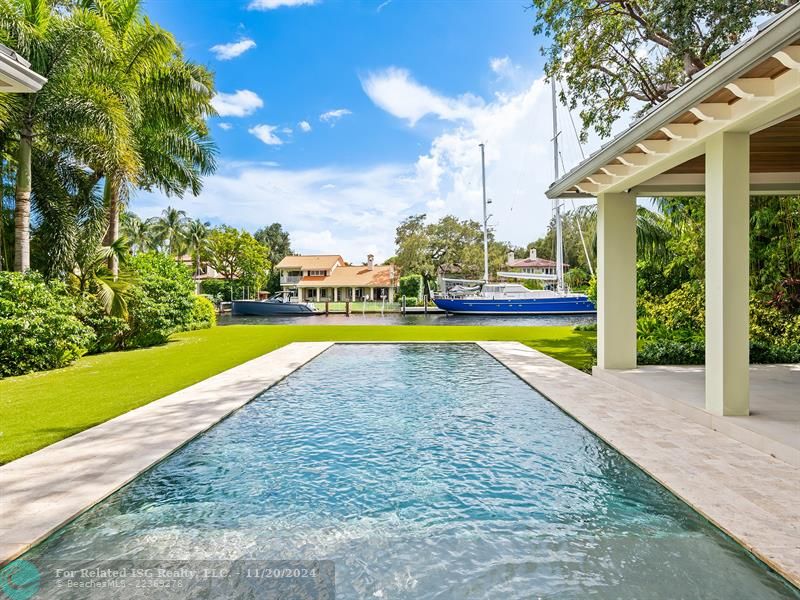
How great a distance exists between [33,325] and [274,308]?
93.3 feet

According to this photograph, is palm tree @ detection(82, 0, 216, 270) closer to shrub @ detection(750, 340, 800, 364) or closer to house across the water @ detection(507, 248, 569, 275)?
shrub @ detection(750, 340, 800, 364)

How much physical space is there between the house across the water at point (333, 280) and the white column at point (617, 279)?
4111 centimetres

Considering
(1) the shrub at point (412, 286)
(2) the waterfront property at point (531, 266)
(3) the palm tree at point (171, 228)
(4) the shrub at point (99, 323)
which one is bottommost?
(4) the shrub at point (99, 323)

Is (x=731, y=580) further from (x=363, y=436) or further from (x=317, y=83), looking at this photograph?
(x=317, y=83)

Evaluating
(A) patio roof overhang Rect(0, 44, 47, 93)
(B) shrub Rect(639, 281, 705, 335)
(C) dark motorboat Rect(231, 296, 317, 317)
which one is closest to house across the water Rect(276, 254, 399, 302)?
(C) dark motorboat Rect(231, 296, 317, 317)

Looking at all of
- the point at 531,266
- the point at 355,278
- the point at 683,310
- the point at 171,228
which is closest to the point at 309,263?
the point at 355,278

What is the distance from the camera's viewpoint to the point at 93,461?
4.19 metres

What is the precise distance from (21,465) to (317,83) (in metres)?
32.9

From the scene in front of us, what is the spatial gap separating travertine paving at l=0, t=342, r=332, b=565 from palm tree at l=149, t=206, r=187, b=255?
1972 inches

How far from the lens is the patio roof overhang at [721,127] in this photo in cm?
351

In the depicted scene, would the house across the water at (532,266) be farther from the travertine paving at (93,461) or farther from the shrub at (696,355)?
the travertine paving at (93,461)

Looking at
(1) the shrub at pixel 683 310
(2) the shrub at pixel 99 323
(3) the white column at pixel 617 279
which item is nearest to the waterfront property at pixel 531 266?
(1) the shrub at pixel 683 310

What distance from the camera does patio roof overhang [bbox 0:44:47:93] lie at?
10.8 ft

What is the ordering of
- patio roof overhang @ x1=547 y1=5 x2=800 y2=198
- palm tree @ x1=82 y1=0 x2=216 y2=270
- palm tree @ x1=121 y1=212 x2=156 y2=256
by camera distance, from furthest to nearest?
Result: 1. palm tree @ x1=121 y1=212 x2=156 y2=256
2. palm tree @ x1=82 y1=0 x2=216 y2=270
3. patio roof overhang @ x1=547 y1=5 x2=800 y2=198
